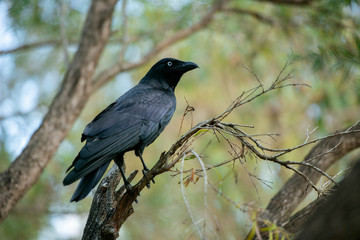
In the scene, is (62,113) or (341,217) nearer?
(341,217)

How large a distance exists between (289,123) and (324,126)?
130cm

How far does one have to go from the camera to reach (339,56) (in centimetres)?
427

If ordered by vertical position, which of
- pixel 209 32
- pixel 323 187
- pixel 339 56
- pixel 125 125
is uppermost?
pixel 209 32

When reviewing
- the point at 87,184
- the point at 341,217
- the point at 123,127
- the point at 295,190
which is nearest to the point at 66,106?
the point at 123,127

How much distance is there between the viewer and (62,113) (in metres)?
4.91

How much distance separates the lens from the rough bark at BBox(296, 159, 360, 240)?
1.34 metres

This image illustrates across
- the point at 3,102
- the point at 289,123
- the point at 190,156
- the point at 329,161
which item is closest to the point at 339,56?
the point at 329,161

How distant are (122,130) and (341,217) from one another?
268cm

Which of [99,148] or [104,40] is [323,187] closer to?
[99,148]

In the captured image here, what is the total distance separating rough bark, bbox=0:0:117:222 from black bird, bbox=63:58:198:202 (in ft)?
2.92

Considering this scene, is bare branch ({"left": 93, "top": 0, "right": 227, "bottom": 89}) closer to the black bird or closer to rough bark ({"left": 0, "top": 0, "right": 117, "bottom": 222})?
rough bark ({"left": 0, "top": 0, "right": 117, "bottom": 222})

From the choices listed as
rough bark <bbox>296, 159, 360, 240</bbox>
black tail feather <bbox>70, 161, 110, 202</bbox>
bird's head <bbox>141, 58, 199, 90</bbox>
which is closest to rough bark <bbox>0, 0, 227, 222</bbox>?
bird's head <bbox>141, 58, 199, 90</bbox>

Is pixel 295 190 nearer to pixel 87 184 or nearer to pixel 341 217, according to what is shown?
pixel 87 184

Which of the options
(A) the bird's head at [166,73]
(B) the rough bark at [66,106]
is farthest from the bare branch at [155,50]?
(A) the bird's head at [166,73]
